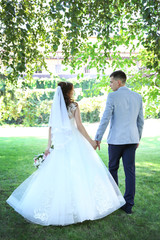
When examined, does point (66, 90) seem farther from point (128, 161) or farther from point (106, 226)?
point (106, 226)

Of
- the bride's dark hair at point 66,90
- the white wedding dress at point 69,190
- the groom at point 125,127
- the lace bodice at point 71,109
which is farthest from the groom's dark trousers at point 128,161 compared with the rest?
the bride's dark hair at point 66,90

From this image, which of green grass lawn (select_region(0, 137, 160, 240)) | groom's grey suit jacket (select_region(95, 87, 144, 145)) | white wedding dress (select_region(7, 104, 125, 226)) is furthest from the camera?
groom's grey suit jacket (select_region(95, 87, 144, 145))

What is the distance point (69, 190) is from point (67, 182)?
0.10m

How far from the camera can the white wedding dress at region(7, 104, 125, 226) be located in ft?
9.47

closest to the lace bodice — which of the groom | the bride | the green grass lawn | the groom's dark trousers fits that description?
the bride

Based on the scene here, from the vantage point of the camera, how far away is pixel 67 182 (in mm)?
3006

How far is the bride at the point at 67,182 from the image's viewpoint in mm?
2896

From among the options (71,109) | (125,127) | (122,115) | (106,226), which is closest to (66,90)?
(71,109)

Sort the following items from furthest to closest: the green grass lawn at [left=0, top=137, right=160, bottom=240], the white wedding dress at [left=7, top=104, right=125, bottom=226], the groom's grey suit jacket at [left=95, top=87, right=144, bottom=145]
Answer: the groom's grey suit jacket at [left=95, top=87, right=144, bottom=145] → the white wedding dress at [left=7, top=104, right=125, bottom=226] → the green grass lawn at [left=0, top=137, right=160, bottom=240]

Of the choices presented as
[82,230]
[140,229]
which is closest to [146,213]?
[140,229]

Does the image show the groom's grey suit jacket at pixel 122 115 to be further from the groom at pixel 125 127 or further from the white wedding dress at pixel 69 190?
the white wedding dress at pixel 69 190

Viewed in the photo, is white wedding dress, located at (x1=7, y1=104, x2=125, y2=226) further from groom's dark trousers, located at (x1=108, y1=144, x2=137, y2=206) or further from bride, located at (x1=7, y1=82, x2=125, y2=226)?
groom's dark trousers, located at (x1=108, y1=144, x2=137, y2=206)

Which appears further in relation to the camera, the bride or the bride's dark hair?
the bride's dark hair

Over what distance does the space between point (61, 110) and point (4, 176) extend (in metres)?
2.94
